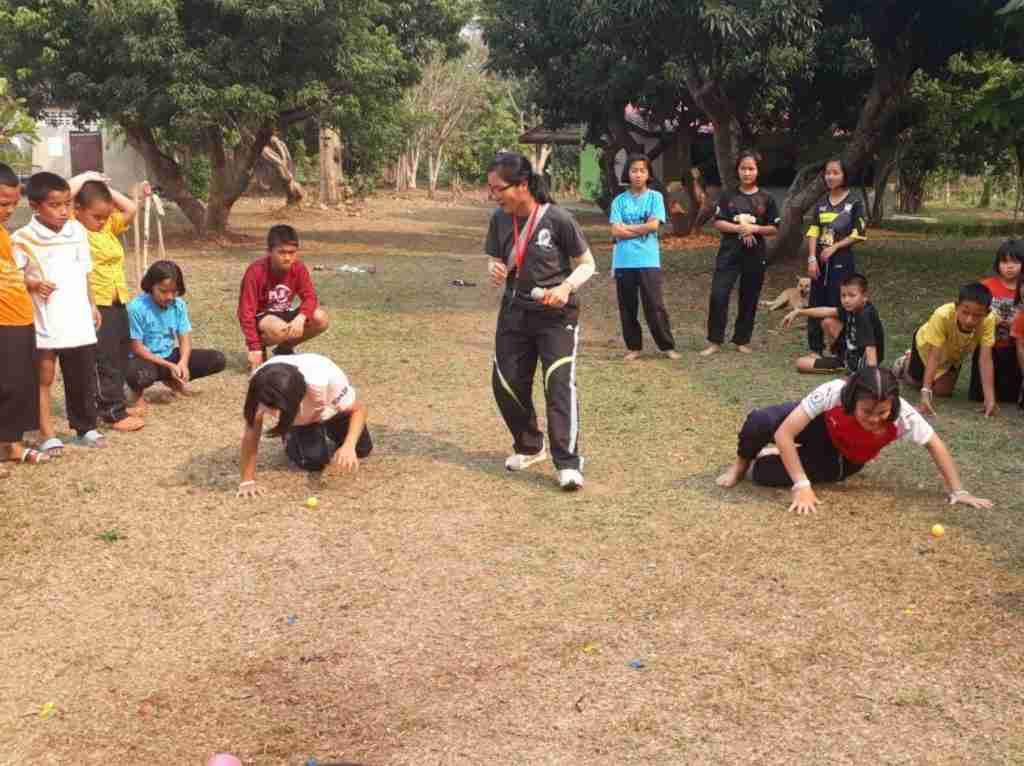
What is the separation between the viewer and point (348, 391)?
6.39 metres

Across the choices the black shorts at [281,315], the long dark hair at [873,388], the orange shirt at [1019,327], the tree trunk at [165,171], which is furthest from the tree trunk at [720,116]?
the long dark hair at [873,388]

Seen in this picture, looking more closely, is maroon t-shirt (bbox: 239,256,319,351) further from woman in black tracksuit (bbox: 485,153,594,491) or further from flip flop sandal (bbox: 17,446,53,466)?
woman in black tracksuit (bbox: 485,153,594,491)

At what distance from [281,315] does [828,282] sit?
15.5 feet

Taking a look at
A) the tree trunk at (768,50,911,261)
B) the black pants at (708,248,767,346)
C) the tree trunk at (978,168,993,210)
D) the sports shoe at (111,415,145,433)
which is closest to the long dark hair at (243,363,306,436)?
Result: the sports shoe at (111,415,145,433)

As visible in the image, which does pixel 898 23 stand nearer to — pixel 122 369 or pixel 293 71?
pixel 293 71

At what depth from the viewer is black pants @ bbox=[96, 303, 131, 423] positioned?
24.9 feet

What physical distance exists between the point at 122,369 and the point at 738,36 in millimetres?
7812

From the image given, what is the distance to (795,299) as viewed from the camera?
12.7m

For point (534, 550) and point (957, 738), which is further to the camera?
point (534, 550)

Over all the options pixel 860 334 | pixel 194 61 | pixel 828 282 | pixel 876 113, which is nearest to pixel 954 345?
pixel 860 334

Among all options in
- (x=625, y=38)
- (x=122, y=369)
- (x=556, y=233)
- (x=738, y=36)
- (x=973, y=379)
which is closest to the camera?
(x=556, y=233)

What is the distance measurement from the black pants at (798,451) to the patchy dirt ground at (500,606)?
0.19 m

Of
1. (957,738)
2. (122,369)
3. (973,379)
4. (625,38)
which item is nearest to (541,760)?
(957,738)

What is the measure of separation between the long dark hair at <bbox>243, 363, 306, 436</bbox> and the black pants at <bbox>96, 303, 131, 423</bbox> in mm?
2186
